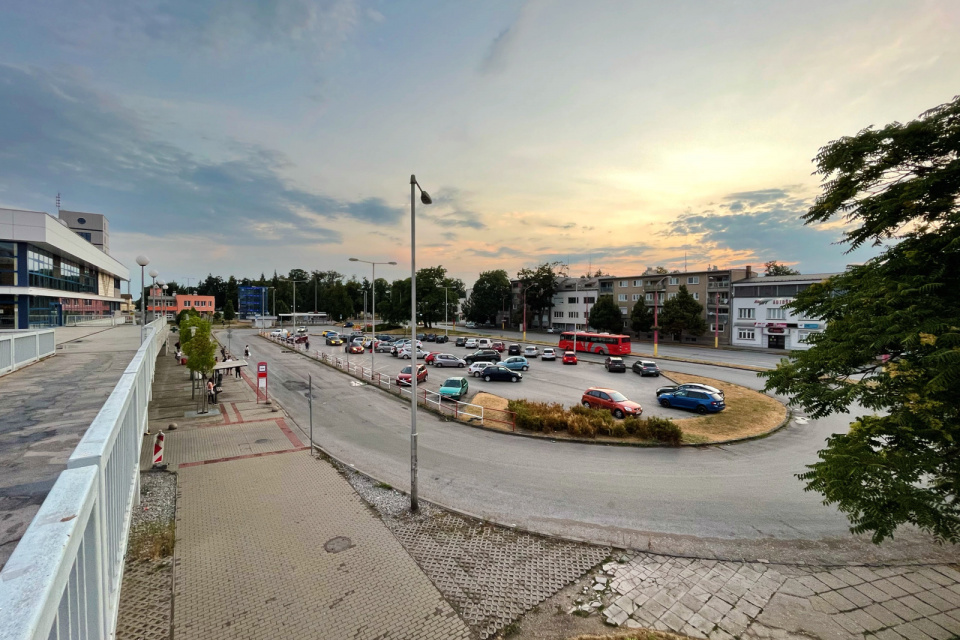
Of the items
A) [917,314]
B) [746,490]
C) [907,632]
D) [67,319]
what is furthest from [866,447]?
[67,319]

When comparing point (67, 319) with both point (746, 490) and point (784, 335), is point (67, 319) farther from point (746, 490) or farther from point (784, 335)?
point (784, 335)

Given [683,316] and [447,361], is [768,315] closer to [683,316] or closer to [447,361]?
[683,316]

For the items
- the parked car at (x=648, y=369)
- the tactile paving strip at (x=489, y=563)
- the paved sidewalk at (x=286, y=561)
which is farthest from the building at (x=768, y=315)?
the paved sidewalk at (x=286, y=561)

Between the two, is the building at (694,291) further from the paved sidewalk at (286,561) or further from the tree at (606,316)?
the paved sidewalk at (286,561)

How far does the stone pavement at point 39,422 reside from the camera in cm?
486

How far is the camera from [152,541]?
857 cm

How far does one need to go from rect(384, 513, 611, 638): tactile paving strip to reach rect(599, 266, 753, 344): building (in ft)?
158

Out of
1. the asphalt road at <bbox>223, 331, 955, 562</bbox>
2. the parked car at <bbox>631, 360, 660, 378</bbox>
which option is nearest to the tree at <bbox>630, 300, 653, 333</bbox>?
the parked car at <bbox>631, 360, 660, 378</bbox>

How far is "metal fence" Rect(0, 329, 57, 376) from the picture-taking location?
36.9 feet

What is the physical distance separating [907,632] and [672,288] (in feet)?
208

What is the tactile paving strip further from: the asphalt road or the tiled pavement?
the tiled pavement

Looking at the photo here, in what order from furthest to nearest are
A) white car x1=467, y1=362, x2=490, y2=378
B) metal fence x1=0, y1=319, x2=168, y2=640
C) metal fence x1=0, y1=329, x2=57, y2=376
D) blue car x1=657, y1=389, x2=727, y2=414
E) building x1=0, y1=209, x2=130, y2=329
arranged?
white car x1=467, y1=362, x2=490, y2=378 → building x1=0, y1=209, x2=130, y2=329 → blue car x1=657, y1=389, x2=727, y2=414 → metal fence x1=0, y1=329, x2=57, y2=376 → metal fence x1=0, y1=319, x2=168, y2=640

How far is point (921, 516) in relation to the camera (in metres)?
5.41

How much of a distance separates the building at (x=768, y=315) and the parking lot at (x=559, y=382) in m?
25.0
